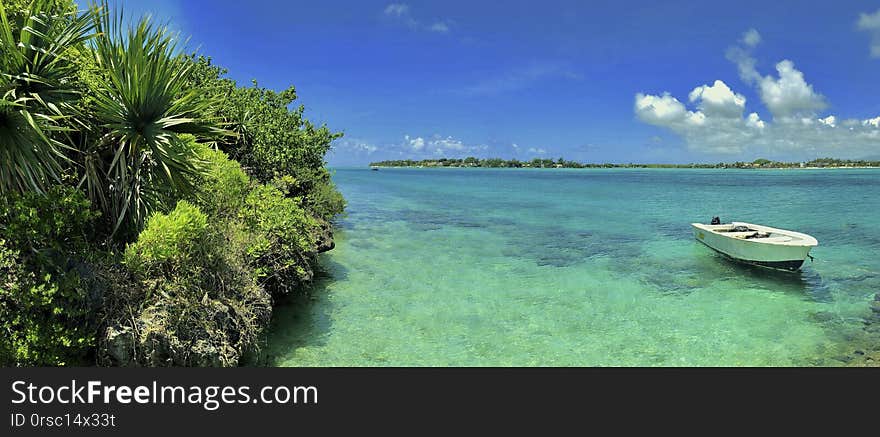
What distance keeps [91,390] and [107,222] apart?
3524 millimetres

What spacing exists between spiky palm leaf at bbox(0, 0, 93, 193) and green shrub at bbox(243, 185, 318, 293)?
3817 millimetres

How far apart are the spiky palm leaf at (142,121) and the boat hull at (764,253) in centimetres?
1709

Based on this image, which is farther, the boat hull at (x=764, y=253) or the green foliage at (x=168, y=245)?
the boat hull at (x=764, y=253)

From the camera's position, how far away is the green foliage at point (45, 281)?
6066 millimetres

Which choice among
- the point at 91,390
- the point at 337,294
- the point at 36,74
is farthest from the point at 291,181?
the point at 91,390

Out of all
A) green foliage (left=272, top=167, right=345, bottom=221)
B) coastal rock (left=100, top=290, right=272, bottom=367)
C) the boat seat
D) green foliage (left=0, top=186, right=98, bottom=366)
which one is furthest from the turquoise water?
green foliage (left=0, top=186, right=98, bottom=366)

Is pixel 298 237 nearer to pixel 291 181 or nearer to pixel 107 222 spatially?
pixel 107 222

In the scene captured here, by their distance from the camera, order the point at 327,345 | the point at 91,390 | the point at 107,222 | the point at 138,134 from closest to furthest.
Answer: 1. the point at 91,390
2. the point at 138,134
3. the point at 107,222
4. the point at 327,345

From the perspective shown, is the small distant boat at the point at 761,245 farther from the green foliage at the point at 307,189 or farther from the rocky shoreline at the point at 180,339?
the rocky shoreline at the point at 180,339

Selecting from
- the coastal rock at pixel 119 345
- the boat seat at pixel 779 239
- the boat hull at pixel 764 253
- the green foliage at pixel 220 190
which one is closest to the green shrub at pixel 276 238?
the green foliage at pixel 220 190

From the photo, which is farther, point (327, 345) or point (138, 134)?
point (327, 345)

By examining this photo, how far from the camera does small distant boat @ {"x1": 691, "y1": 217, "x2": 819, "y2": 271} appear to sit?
50.5 ft

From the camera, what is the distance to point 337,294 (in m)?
13.2

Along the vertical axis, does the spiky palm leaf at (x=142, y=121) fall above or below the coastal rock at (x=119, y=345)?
above
